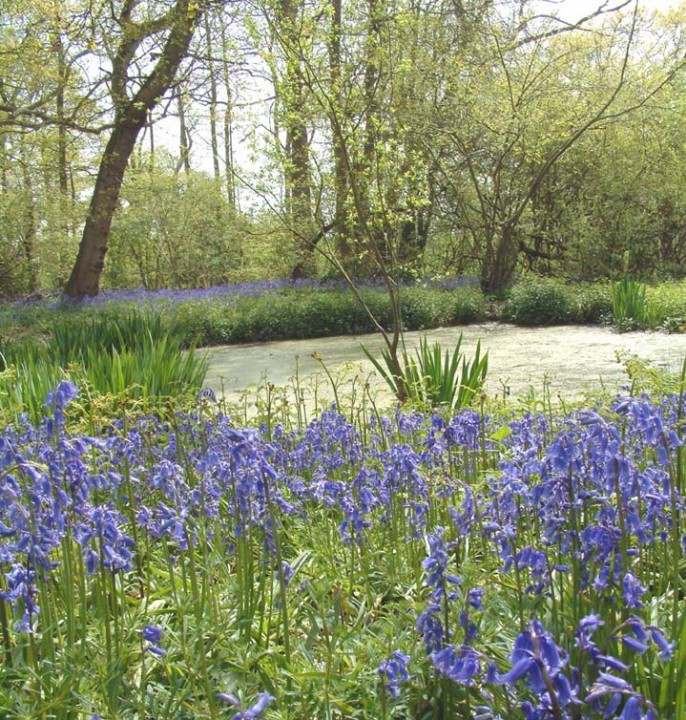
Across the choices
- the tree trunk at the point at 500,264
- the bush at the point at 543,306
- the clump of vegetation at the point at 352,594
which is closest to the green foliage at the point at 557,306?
the bush at the point at 543,306

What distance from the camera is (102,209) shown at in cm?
1409

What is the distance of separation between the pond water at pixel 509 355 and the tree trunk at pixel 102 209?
402 cm

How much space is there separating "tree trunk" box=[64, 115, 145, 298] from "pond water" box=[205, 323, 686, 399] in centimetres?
402

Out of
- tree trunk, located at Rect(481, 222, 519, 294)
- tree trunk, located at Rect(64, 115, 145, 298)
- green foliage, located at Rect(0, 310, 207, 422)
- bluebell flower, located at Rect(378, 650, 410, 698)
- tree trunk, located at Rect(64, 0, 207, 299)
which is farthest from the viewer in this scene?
tree trunk, located at Rect(481, 222, 519, 294)

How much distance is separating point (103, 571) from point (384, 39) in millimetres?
5814

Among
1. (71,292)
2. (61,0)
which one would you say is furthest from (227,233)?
(61,0)

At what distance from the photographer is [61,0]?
450 inches

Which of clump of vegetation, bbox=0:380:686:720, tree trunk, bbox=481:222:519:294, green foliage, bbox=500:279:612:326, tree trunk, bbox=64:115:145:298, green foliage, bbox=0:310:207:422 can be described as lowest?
clump of vegetation, bbox=0:380:686:720

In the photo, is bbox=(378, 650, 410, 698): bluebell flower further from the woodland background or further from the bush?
the bush

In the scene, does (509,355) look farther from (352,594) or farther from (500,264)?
(352,594)

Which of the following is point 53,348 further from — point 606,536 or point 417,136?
point 417,136

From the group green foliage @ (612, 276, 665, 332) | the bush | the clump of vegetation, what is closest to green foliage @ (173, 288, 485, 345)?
the bush

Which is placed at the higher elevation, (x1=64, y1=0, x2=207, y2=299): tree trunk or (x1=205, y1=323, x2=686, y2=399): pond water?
(x1=64, y1=0, x2=207, y2=299): tree trunk

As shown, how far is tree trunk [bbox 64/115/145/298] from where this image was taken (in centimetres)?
1420
